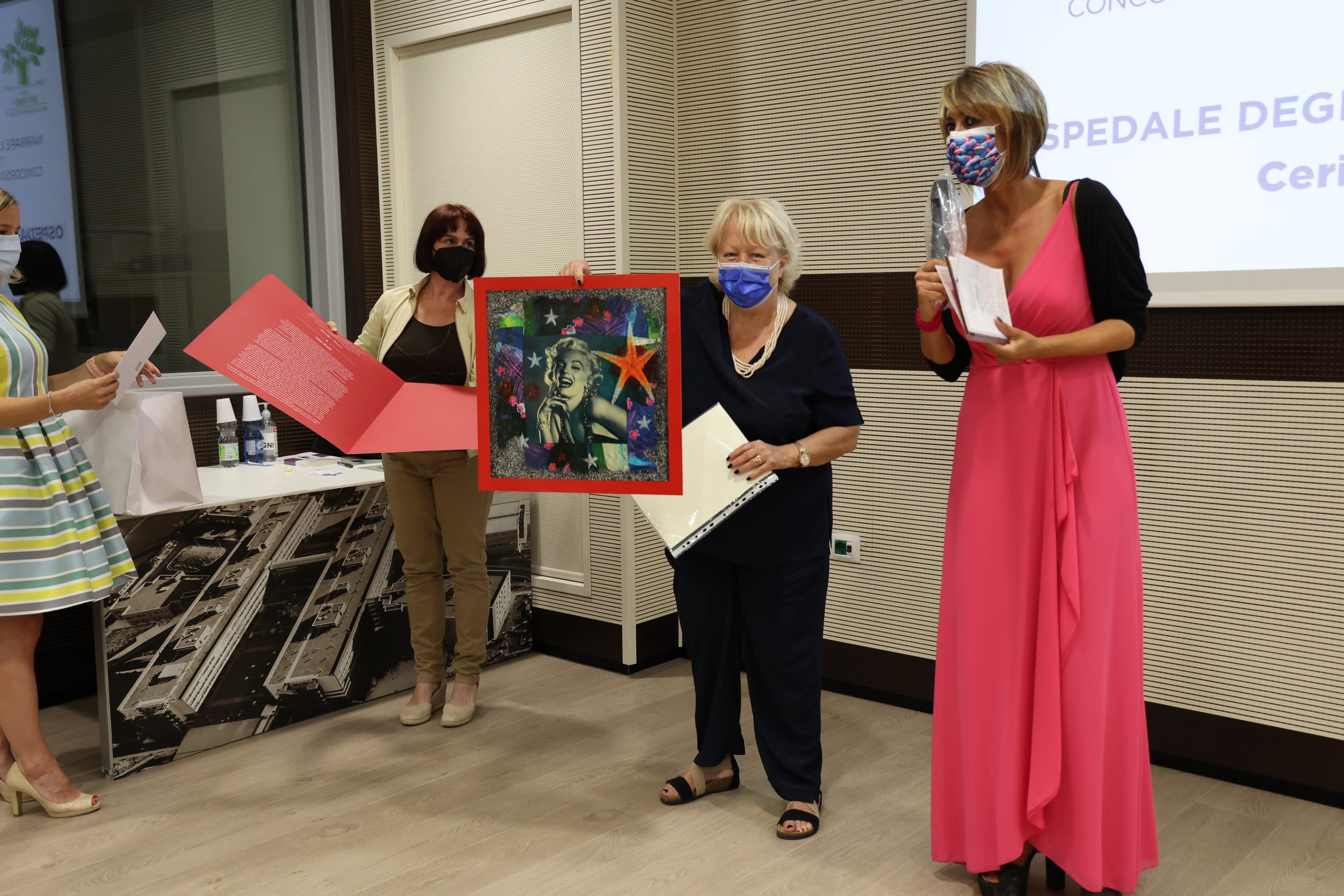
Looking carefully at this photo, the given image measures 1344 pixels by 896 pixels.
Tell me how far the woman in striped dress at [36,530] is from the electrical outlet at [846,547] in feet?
7.00

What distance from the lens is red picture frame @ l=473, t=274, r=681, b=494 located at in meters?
2.31

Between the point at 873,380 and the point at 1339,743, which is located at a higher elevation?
the point at 873,380

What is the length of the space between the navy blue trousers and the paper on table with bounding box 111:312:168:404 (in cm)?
143

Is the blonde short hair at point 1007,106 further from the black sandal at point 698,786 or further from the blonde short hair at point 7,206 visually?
the blonde short hair at point 7,206

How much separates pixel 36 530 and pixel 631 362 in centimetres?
149

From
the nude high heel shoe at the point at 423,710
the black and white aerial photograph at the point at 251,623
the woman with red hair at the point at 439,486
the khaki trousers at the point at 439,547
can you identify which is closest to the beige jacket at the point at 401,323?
the woman with red hair at the point at 439,486

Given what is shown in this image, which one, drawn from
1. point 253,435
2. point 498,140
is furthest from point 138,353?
point 498,140

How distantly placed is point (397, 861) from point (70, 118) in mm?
2745

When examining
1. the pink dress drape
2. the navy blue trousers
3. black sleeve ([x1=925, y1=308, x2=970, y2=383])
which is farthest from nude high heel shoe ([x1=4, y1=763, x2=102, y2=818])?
black sleeve ([x1=925, y1=308, x2=970, y2=383])

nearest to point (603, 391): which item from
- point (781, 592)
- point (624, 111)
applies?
point (781, 592)

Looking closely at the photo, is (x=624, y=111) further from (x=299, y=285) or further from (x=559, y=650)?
(x=559, y=650)

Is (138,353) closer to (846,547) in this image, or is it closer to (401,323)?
(401,323)

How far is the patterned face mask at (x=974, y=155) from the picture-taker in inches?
75.1

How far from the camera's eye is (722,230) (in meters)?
2.34
